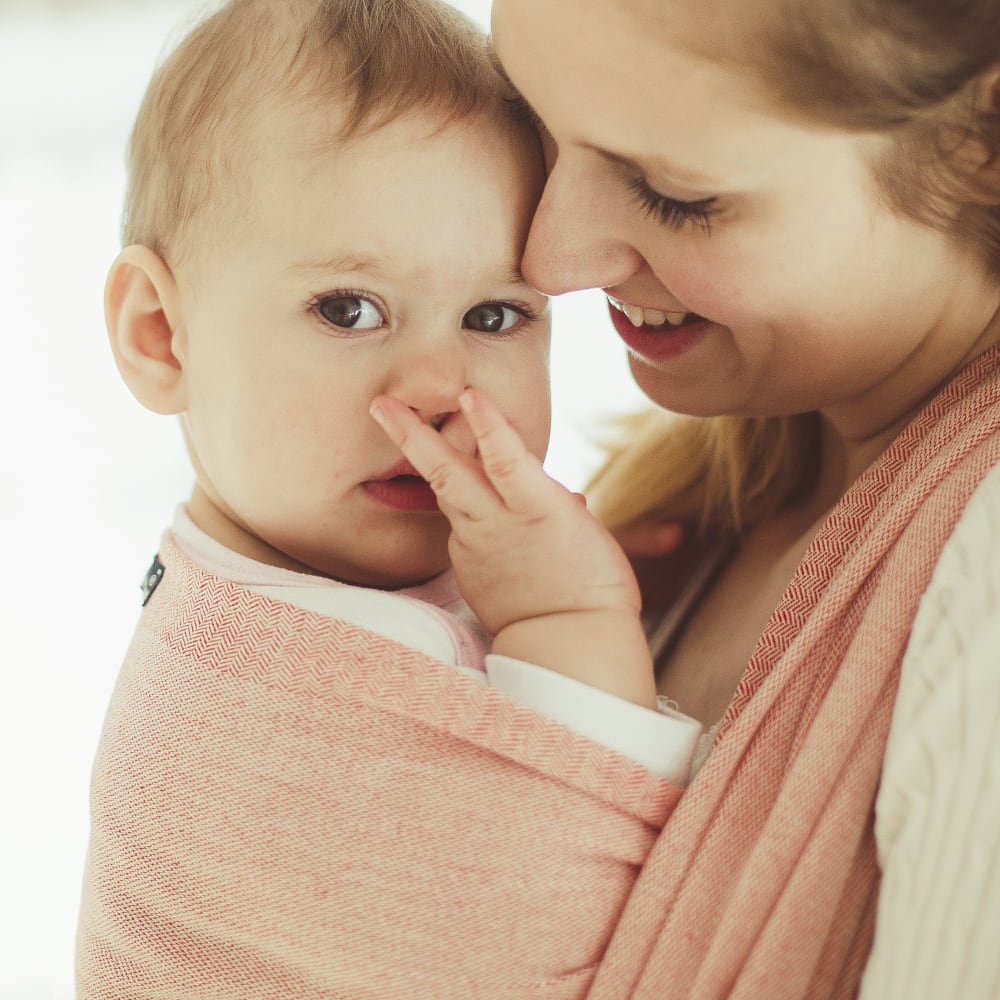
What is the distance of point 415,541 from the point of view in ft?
3.50

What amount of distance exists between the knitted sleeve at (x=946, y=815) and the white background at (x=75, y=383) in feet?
4.15

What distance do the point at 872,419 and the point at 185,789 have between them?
72 centimetres

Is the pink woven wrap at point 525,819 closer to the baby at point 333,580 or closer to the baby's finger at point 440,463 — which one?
the baby at point 333,580

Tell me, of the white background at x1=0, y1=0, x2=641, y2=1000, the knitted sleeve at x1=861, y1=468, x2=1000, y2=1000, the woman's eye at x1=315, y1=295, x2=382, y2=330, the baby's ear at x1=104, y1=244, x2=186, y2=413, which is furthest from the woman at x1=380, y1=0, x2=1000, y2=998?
the white background at x1=0, y1=0, x2=641, y2=1000

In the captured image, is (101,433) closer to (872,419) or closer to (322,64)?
(322,64)

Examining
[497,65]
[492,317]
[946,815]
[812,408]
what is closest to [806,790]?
[946,815]

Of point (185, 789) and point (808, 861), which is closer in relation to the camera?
point (808, 861)

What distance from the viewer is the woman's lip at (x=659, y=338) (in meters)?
1.05

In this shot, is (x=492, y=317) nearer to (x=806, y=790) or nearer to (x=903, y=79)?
(x=903, y=79)

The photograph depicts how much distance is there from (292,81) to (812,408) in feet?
1.87

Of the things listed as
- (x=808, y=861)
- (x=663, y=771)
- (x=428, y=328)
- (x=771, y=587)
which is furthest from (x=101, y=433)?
(x=808, y=861)

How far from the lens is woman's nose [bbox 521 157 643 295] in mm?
962

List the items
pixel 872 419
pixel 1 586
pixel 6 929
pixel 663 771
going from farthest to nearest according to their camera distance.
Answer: pixel 1 586 < pixel 6 929 < pixel 872 419 < pixel 663 771

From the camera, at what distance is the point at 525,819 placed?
0.81 m
